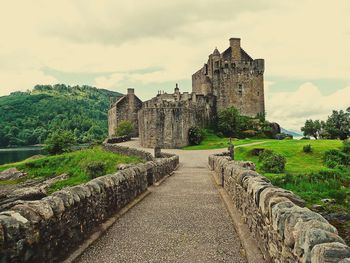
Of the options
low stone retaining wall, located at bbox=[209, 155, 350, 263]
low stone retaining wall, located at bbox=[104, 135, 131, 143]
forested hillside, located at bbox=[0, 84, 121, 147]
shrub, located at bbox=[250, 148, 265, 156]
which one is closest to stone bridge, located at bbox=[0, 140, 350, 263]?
low stone retaining wall, located at bbox=[209, 155, 350, 263]

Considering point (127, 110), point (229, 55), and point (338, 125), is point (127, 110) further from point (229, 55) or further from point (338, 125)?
point (338, 125)

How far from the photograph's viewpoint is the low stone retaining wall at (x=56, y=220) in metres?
5.12

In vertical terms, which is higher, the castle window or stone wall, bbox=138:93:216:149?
the castle window

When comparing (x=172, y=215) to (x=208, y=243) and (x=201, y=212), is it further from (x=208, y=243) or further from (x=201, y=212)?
(x=208, y=243)

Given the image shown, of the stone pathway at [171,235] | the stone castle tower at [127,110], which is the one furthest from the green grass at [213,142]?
the stone pathway at [171,235]

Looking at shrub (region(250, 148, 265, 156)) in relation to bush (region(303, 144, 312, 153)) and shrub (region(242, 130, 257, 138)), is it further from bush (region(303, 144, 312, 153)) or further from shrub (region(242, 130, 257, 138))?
shrub (region(242, 130, 257, 138))

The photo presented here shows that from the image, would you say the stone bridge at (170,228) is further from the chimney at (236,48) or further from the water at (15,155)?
the water at (15,155)

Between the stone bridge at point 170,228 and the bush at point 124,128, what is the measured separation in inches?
2135

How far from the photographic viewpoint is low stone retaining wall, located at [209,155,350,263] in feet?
12.0

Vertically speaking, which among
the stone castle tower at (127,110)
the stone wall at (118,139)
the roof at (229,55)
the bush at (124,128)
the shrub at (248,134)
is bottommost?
the stone wall at (118,139)

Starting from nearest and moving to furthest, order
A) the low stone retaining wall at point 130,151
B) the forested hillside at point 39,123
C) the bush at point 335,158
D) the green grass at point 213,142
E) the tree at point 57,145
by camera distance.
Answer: the bush at point 335,158, the low stone retaining wall at point 130,151, the green grass at point 213,142, the tree at point 57,145, the forested hillside at point 39,123

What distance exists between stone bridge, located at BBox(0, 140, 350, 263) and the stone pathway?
0.02m

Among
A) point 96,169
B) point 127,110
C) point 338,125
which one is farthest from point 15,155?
point 338,125

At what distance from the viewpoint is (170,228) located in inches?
344
